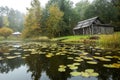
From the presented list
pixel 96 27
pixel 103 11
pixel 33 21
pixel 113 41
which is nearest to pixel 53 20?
pixel 33 21

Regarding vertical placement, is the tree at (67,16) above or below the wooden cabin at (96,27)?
above

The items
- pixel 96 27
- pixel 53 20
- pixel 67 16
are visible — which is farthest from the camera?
pixel 67 16

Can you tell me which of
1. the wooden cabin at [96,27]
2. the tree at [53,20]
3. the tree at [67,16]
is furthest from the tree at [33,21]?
the wooden cabin at [96,27]

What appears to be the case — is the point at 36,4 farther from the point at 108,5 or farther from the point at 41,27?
the point at 108,5

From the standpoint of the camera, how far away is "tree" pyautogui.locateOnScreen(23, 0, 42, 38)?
120 ft

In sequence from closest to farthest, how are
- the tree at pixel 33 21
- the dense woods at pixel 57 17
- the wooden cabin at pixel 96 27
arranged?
1. the wooden cabin at pixel 96 27
2. the tree at pixel 33 21
3. the dense woods at pixel 57 17

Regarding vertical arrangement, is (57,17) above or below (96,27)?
above

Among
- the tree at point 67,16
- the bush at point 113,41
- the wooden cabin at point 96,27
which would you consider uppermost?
the tree at point 67,16

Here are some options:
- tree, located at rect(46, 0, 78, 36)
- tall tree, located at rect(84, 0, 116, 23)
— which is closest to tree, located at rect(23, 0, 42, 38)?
tree, located at rect(46, 0, 78, 36)

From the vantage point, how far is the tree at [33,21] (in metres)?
36.6

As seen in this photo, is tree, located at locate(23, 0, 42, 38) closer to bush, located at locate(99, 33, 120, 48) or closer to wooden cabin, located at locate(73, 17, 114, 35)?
wooden cabin, located at locate(73, 17, 114, 35)

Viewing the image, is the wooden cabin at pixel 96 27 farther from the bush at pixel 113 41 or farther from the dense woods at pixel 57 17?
the bush at pixel 113 41

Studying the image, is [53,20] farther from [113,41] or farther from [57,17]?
[113,41]

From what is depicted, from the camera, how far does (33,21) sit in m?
36.7
